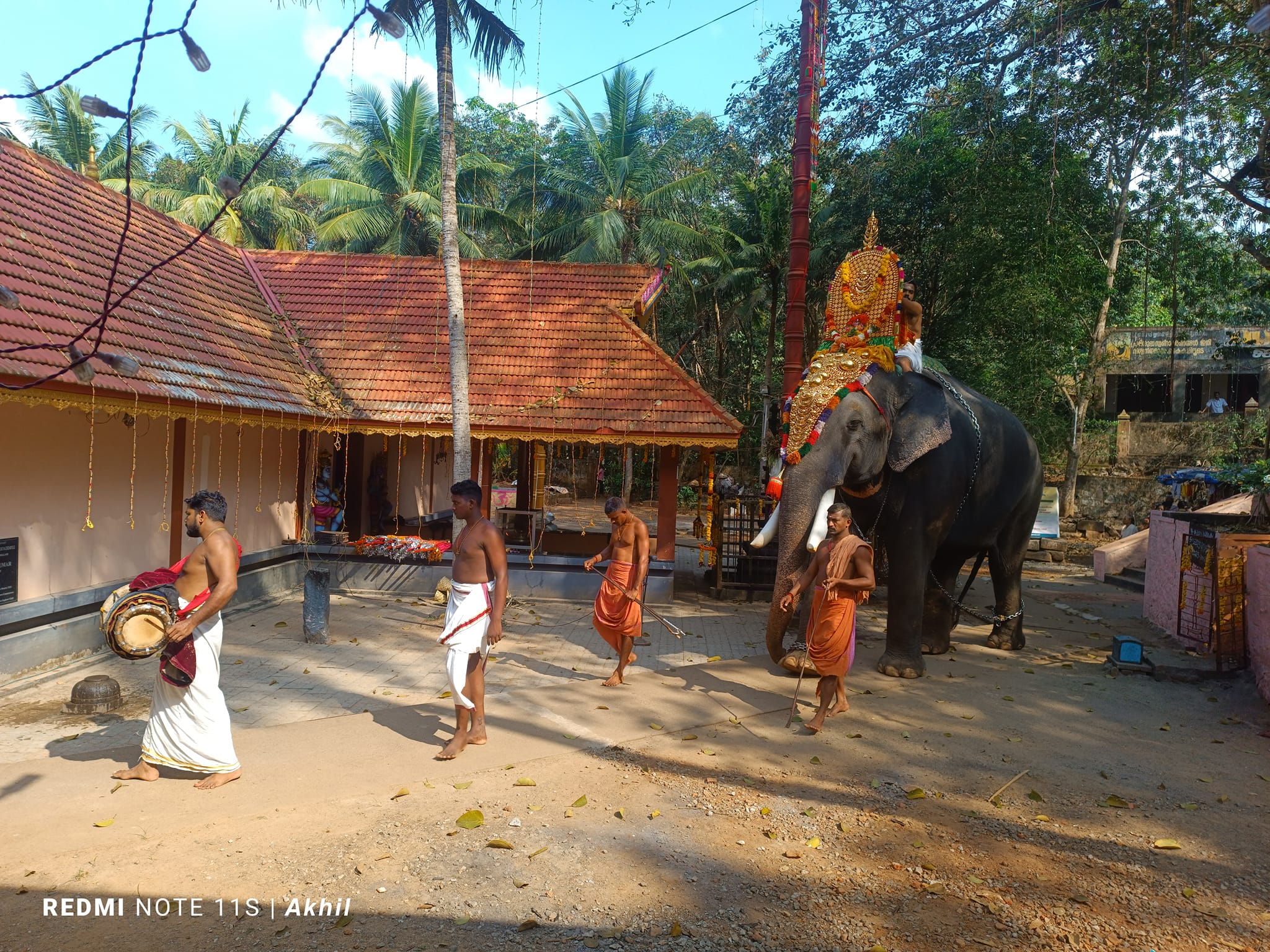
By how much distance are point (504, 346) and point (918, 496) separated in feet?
24.1

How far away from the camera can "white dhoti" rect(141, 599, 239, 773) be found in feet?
15.8

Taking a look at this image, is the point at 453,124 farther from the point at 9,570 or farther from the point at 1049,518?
the point at 1049,518

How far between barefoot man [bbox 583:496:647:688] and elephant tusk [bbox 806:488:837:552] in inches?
56.4

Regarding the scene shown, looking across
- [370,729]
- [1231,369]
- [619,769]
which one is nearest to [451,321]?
[370,729]

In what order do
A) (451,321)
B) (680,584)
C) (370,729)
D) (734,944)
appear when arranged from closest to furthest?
(734,944) → (370,729) → (451,321) → (680,584)

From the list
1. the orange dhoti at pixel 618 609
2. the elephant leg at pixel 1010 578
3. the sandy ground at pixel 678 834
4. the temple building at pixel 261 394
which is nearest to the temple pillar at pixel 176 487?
the temple building at pixel 261 394

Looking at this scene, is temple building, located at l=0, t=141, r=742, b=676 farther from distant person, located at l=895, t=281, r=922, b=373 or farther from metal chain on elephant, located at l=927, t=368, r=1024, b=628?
distant person, located at l=895, t=281, r=922, b=373

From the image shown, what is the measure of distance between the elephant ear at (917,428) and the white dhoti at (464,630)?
4.14 m

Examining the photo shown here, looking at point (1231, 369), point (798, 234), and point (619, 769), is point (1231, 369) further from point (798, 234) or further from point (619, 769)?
point (619, 769)

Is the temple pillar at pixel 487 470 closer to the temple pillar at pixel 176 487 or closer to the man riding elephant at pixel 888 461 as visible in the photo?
the temple pillar at pixel 176 487

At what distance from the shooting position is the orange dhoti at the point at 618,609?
7.25 meters

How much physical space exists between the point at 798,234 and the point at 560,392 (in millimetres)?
4096

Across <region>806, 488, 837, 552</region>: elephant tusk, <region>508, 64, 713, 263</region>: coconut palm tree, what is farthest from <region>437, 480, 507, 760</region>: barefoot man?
<region>508, 64, 713, 263</region>: coconut palm tree

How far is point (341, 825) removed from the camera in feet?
14.4
